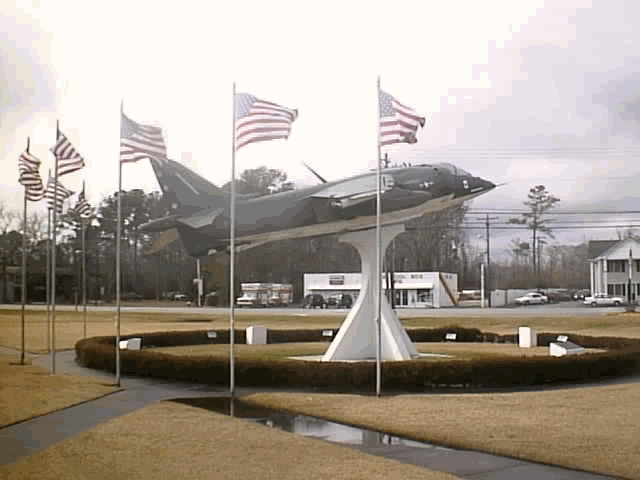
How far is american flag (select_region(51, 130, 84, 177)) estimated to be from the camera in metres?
20.8

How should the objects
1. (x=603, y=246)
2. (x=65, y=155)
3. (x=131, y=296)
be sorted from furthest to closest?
1. (x=603, y=246)
2. (x=131, y=296)
3. (x=65, y=155)

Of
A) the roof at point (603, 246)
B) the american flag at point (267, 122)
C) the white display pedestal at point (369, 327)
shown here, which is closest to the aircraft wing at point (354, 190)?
the white display pedestal at point (369, 327)

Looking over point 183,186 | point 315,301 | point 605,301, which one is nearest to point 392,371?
point 183,186

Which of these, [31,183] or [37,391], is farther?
[31,183]

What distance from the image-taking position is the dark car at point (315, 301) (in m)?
65.8

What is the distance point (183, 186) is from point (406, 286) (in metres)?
42.2

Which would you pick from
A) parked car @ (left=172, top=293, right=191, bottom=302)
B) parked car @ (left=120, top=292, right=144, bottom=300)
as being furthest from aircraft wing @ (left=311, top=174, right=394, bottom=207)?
parked car @ (left=172, top=293, right=191, bottom=302)

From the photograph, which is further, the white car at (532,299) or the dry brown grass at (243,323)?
the white car at (532,299)

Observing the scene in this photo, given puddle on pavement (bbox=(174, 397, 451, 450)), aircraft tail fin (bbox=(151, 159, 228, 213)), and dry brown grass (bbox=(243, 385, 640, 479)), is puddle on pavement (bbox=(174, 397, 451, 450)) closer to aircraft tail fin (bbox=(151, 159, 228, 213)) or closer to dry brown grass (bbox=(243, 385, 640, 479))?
dry brown grass (bbox=(243, 385, 640, 479))

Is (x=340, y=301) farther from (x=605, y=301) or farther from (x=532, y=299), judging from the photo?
Result: (x=605, y=301)

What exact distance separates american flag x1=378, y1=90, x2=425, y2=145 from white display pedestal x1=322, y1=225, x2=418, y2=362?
566 cm

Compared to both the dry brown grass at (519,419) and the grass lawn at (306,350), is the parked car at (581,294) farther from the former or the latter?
the dry brown grass at (519,419)

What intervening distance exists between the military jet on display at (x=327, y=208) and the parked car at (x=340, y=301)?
4032 centimetres

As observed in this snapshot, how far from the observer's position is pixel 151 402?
15242mm
